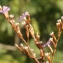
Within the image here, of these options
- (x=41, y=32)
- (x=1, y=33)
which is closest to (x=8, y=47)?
(x=1, y=33)

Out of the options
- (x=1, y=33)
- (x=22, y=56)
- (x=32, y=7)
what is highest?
(x=32, y=7)

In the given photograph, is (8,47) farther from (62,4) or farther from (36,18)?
(62,4)

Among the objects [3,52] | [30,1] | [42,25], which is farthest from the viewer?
[42,25]

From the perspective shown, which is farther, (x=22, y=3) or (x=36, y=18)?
(x=36, y=18)

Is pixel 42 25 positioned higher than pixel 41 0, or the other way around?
pixel 41 0

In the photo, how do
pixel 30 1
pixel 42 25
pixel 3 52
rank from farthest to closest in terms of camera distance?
pixel 42 25
pixel 30 1
pixel 3 52

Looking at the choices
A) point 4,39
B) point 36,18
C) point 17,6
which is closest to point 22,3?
point 17,6

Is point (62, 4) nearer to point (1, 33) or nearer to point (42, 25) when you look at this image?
point (42, 25)
